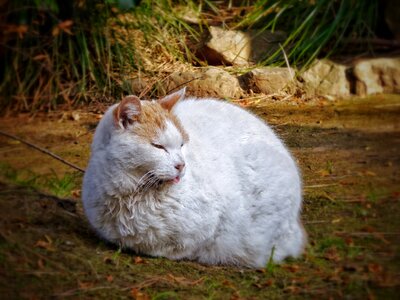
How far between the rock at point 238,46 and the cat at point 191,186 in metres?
1.38

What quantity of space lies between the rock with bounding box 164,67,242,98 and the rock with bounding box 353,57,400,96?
Result: 127cm

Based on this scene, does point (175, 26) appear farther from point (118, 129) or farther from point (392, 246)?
point (392, 246)

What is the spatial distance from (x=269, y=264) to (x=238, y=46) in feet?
8.19

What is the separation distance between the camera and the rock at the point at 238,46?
200 inches

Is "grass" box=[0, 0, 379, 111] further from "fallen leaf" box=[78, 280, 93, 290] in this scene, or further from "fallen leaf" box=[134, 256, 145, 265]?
"fallen leaf" box=[78, 280, 93, 290]

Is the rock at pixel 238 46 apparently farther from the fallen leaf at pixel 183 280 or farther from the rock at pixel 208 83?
the fallen leaf at pixel 183 280

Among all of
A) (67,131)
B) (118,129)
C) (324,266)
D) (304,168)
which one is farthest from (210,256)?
(67,131)

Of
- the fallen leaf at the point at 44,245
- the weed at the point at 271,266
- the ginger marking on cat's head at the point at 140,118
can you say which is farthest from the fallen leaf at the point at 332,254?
the fallen leaf at the point at 44,245

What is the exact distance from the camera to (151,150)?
3227 millimetres

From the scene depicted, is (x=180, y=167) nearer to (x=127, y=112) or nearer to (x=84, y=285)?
(x=127, y=112)

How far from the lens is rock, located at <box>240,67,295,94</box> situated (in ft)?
17.1

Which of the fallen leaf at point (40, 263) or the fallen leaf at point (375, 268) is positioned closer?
the fallen leaf at point (375, 268)

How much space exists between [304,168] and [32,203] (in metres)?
1.62

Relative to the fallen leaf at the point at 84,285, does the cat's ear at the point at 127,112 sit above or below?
above
